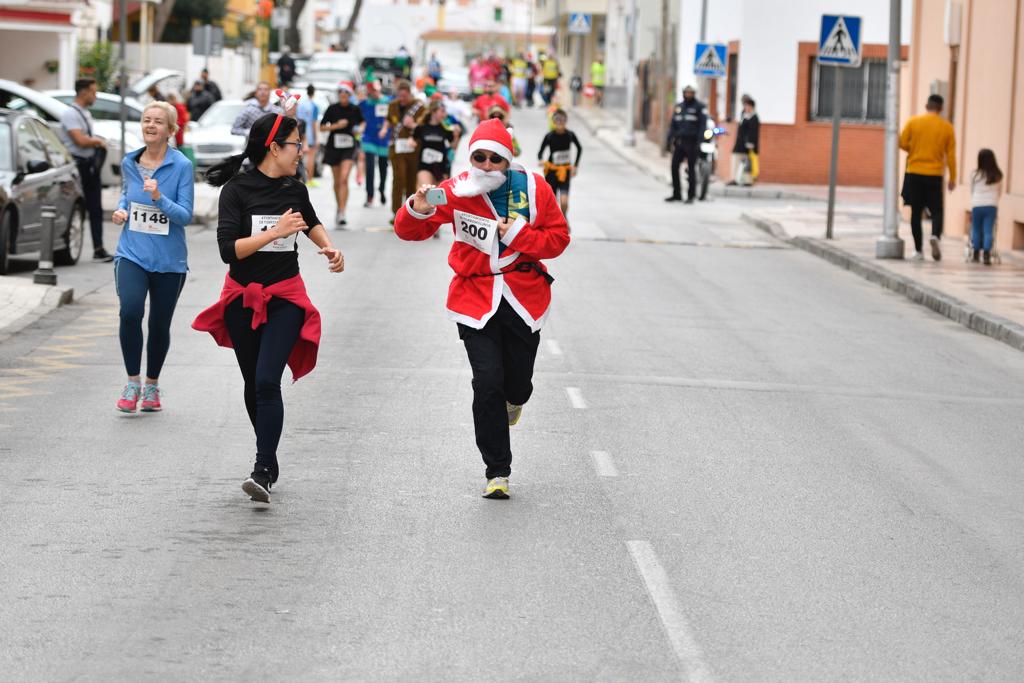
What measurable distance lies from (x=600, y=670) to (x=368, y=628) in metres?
0.88

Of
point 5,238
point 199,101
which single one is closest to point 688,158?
point 199,101

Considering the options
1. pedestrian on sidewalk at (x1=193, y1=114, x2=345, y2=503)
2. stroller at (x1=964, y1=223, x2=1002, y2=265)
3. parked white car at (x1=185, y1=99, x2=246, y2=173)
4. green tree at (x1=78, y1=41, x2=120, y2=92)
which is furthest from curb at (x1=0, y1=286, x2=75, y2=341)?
green tree at (x1=78, y1=41, x2=120, y2=92)

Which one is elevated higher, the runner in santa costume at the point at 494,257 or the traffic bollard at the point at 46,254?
the runner in santa costume at the point at 494,257

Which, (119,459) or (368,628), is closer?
(368,628)

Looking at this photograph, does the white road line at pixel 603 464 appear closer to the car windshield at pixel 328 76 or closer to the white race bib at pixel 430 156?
the white race bib at pixel 430 156

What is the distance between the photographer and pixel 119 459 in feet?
30.2

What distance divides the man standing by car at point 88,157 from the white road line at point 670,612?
12383 mm

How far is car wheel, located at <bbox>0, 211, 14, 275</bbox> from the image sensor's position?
1689 cm

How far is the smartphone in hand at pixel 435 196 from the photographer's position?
8242mm

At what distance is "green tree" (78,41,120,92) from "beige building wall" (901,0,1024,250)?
77.0 ft

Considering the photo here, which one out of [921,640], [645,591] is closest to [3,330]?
[645,591]

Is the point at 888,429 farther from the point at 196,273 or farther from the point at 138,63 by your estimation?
the point at 138,63

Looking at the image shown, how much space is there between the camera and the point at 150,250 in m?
10.5

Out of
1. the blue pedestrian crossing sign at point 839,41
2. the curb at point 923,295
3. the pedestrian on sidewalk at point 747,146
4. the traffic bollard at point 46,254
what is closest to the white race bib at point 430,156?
the curb at point 923,295
